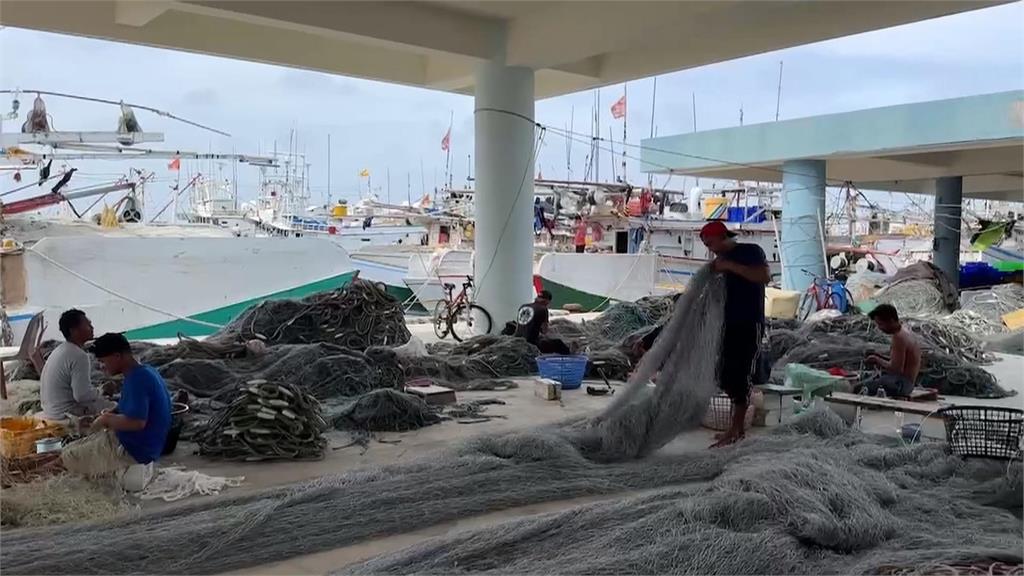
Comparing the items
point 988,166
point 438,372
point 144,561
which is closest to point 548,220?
point 988,166

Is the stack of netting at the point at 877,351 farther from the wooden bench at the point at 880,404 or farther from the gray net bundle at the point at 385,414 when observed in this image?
the gray net bundle at the point at 385,414

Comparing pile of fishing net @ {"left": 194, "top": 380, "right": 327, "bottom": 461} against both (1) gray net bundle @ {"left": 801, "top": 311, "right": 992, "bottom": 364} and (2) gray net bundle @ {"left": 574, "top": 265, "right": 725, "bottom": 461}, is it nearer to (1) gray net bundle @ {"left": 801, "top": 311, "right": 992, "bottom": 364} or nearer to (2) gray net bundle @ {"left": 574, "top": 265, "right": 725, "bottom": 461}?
(2) gray net bundle @ {"left": 574, "top": 265, "right": 725, "bottom": 461}

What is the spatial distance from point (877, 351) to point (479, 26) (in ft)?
18.3

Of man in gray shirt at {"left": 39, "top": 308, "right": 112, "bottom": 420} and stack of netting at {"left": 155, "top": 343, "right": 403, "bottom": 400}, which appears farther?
stack of netting at {"left": 155, "top": 343, "right": 403, "bottom": 400}

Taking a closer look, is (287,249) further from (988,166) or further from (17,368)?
(988,166)

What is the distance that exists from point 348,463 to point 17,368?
13.3ft

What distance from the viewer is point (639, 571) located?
9.61 ft

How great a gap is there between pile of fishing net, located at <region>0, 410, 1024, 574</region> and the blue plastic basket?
9.46 ft

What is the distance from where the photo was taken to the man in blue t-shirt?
3.94 metres

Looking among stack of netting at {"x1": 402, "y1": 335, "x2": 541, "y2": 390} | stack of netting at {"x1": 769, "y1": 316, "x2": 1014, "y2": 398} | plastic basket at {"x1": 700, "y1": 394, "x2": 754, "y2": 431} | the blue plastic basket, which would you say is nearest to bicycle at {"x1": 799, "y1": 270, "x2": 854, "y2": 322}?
stack of netting at {"x1": 769, "y1": 316, "x2": 1014, "y2": 398}

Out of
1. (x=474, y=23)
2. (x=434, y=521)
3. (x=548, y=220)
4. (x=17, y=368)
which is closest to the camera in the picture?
(x=434, y=521)

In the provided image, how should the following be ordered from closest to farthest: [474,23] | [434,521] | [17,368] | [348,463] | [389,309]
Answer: [434,521]
[348,463]
[17,368]
[389,309]
[474,23]

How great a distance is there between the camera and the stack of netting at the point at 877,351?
23.4 feet

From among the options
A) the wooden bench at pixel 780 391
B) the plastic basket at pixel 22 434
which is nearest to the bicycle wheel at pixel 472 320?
the wooden bench at pixel 780 391
